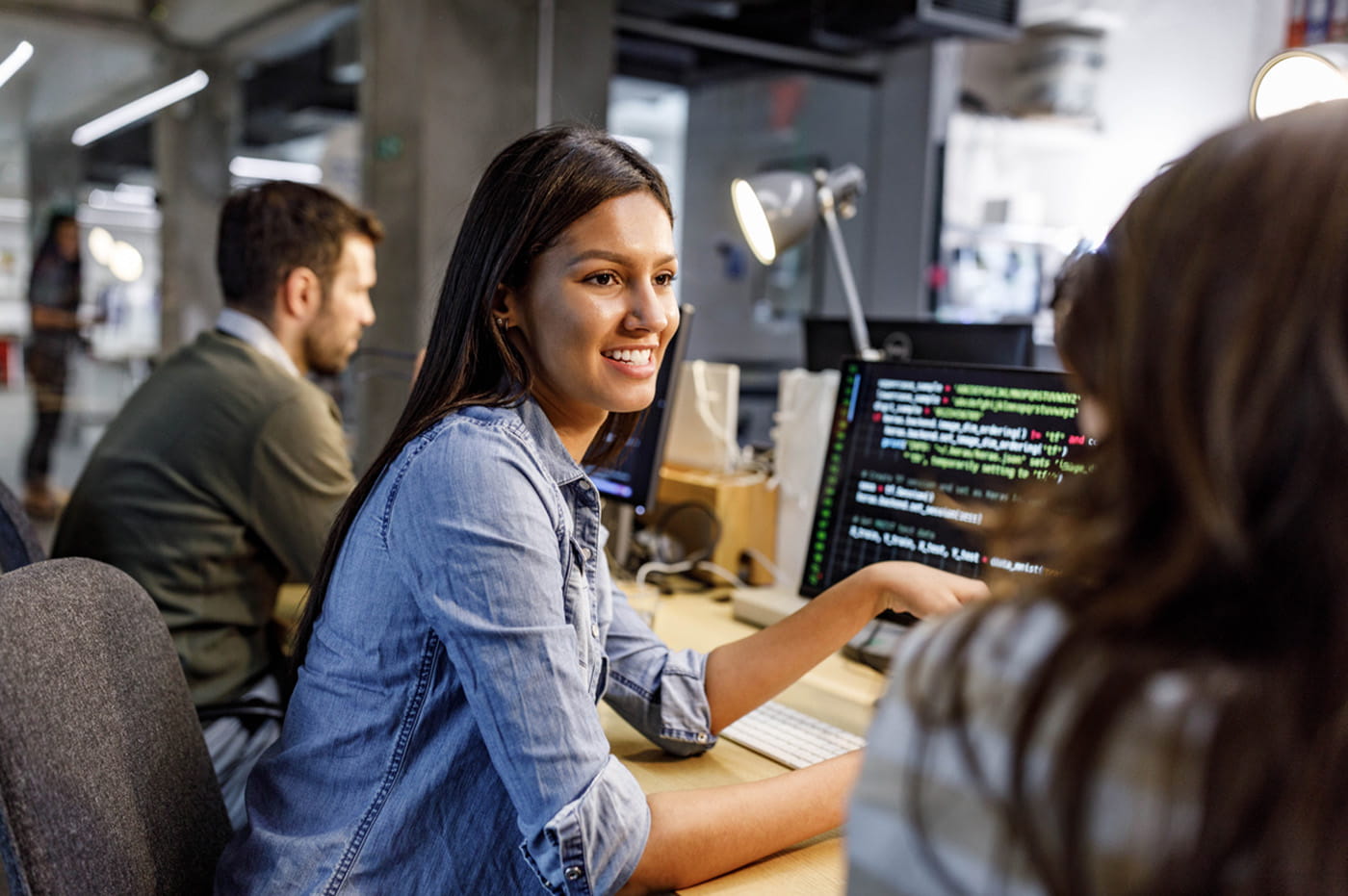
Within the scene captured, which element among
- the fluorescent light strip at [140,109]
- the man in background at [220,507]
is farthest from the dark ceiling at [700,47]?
the man in background at [220,507]

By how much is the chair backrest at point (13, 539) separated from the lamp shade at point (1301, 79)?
1.75 meters

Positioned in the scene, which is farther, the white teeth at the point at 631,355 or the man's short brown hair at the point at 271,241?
the man's short brown hair at the point at 271,241

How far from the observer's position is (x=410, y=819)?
37.0 inches

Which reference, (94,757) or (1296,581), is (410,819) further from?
(1296,581)

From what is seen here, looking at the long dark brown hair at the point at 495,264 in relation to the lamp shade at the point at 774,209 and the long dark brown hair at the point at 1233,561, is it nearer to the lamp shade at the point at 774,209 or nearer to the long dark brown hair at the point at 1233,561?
the long dark brown hair at the point at 1233,561

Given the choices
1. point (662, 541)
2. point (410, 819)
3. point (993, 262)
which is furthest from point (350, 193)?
point (410, 819)

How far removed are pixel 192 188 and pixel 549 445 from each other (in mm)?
3584

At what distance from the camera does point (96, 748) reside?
93 cm

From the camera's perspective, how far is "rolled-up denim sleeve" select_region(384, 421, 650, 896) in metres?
0.86

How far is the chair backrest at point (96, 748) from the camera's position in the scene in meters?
0.84

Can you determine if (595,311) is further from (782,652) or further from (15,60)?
(15,60)

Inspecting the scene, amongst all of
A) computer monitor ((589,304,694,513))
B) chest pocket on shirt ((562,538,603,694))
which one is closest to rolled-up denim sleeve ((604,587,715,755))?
chest pocket on shirt ((562,538,603,694))

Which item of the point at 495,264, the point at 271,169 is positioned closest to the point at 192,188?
the point at 271,169

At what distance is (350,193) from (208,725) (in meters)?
2.81
